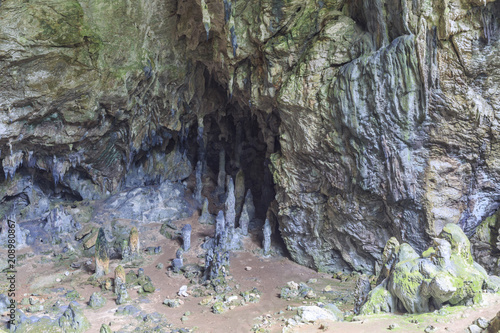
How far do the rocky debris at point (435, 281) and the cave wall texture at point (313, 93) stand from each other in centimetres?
647

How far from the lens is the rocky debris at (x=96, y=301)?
→ 14155 millimetres

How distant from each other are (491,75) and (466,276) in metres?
7.80

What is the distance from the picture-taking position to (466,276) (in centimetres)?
726

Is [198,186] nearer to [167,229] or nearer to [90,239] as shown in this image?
[167,229]

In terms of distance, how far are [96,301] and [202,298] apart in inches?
147

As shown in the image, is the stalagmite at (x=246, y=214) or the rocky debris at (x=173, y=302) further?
the stalagmite at (x=246, y=214)

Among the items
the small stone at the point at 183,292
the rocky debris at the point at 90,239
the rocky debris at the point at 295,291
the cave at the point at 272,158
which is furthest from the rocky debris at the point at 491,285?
the rocky debris at the point at 90,239

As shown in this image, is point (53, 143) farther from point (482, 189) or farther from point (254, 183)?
point (482, 189)

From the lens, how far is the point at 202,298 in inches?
591

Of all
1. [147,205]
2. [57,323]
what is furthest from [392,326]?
[147,205]

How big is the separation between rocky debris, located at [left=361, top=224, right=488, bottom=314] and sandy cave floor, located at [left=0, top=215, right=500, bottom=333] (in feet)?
1.28

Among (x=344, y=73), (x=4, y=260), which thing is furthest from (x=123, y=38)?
(x=4, y=260)

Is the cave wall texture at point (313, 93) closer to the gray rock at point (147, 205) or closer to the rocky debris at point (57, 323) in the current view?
the gray rock at point (147, 205)

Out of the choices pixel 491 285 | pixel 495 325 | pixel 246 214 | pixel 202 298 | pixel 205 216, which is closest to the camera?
pixel 495 325
